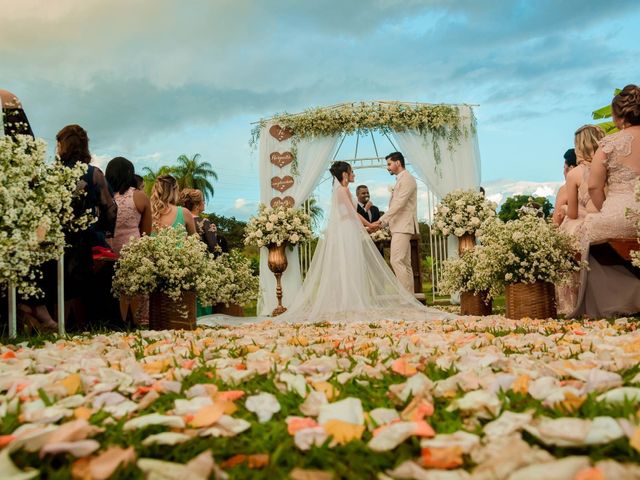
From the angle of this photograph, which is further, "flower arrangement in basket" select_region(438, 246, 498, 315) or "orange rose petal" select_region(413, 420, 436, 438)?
"flower arrangement in basket" select_region(438, 246, 498, 315)

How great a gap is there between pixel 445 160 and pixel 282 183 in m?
3.42

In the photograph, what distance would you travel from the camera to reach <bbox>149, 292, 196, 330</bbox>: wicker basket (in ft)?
22.1

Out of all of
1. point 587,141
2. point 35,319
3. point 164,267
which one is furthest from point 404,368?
point 587,141

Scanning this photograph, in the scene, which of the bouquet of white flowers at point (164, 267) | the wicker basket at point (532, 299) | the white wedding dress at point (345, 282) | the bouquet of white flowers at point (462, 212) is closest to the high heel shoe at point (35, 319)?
the bouquet of white flowers at point (164, 267)

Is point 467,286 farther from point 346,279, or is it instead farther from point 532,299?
point 532,299

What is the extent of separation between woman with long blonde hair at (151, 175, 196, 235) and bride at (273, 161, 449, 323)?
6.20ft

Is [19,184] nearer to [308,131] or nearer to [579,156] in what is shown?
[579,156]

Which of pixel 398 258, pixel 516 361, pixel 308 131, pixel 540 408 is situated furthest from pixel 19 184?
pixel 308 131

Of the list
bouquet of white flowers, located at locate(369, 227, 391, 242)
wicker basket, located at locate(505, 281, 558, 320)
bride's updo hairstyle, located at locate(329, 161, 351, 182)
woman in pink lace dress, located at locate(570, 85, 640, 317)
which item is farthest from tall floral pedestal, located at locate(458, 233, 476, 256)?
woman in pink lace dress, located at locate(570, 85, 640, 317)

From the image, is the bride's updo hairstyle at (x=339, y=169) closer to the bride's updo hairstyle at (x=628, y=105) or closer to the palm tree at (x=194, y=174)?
the bride's updo hairstyle at (x=628, y=105)

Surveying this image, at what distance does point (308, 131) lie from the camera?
43.5ft

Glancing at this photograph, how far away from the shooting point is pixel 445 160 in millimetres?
13133

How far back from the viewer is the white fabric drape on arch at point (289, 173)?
1286 cm

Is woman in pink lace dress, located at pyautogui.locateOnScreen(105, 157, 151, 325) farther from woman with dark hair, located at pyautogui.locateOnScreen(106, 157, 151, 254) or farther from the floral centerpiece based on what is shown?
the floral centerpiece
